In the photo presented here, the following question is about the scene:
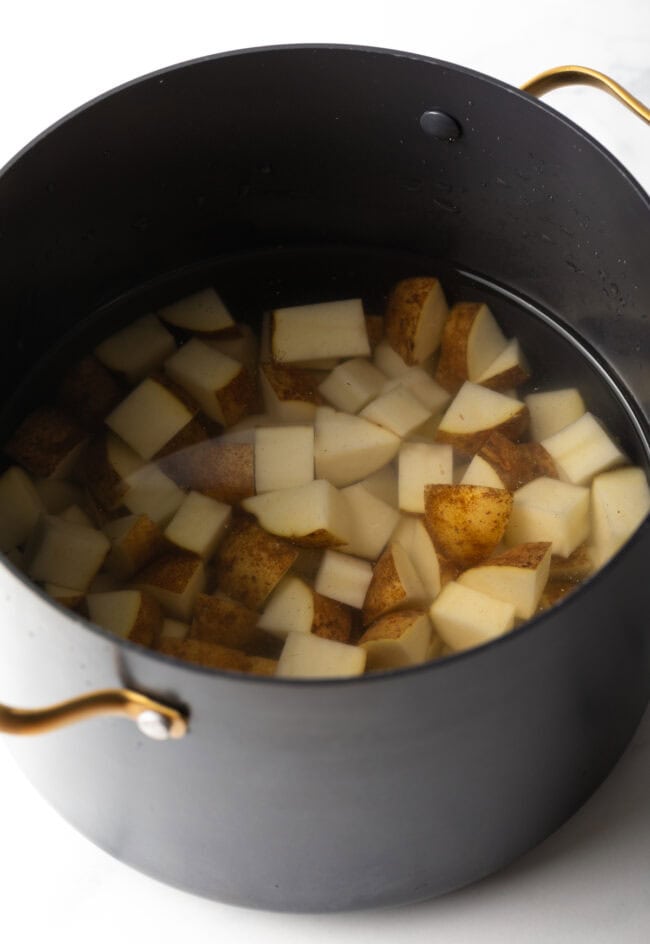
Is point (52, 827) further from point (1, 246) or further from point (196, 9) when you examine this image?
point (196, 9)

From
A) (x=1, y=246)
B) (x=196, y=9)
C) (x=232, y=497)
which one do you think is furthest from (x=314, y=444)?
(x=196, y=9)

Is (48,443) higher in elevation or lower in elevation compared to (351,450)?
lower

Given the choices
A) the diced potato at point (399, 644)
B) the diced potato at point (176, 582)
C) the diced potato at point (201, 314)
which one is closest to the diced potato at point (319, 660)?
the diced potato at point (399, 644)

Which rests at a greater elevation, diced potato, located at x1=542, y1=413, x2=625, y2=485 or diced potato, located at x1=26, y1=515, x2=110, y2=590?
diced potato, located at x1=542, y1=413, x2=625, y2=485

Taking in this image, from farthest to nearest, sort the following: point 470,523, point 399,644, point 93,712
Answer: point 470,523
point 399,644
point 93,712

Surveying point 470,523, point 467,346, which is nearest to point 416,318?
point 467,346

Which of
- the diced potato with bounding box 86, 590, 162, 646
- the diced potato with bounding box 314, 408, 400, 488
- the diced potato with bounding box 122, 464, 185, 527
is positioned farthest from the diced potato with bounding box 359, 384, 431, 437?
the diced potato with bounding box 86, 590, 162, 646

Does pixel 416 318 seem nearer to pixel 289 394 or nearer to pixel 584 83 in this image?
pixel 289 394

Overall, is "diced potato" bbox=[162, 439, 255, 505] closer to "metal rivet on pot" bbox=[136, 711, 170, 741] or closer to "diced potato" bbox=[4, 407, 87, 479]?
"diced potato" bbox=[4, 407, 87, 479]
